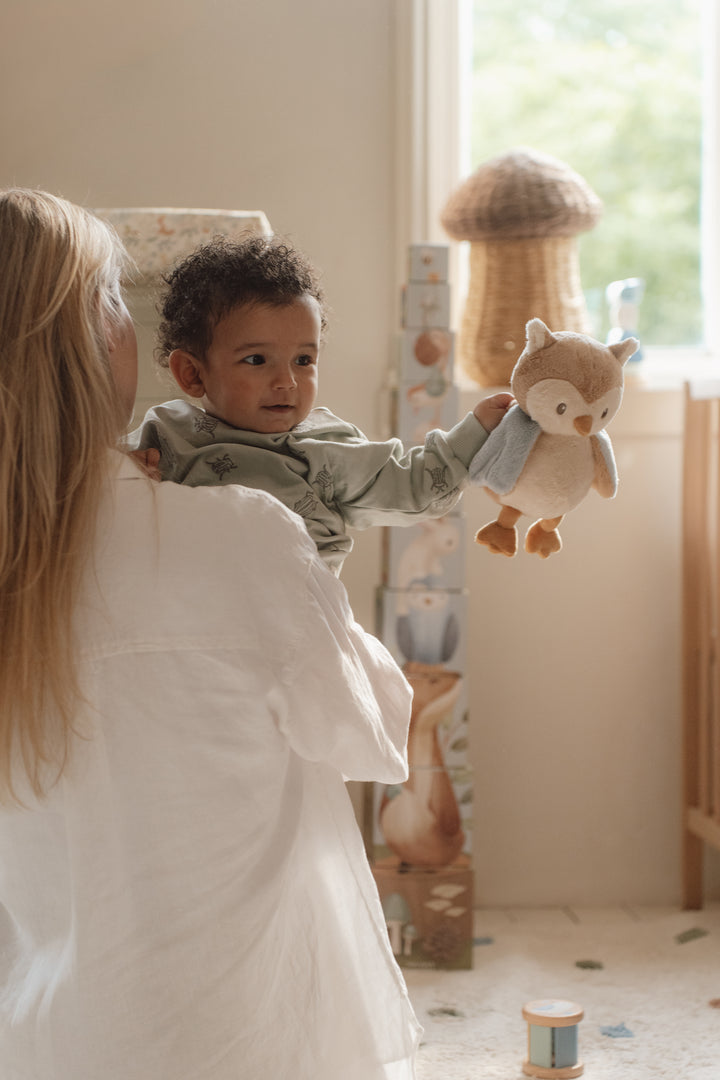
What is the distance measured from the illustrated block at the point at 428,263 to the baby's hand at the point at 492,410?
40.2 inches

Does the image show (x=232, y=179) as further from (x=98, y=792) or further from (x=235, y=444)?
(x=98, y=792)

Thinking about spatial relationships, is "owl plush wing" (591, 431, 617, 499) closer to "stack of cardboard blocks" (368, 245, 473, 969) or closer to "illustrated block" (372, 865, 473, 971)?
"stack of cardboard blocks" (368, 245, 473, 969)

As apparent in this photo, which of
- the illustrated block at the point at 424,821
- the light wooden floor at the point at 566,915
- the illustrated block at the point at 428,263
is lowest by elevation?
the light wooden floor at the point at 566,915

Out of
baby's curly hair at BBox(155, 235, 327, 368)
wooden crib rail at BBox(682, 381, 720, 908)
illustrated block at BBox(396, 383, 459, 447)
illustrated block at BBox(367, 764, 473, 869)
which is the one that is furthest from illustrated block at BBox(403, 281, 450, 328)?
baby's curly hair at BBox(155, 235, 327, 368)

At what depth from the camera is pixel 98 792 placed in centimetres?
83

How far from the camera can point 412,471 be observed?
3.31ft

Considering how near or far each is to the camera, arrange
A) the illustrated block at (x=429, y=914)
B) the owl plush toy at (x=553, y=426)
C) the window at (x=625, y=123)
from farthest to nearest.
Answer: the window at (x=625, y=123) < the illustrated block at (x=429, y=914) < the owl plush toy at (x=553, y=426)

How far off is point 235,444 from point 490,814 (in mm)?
1510

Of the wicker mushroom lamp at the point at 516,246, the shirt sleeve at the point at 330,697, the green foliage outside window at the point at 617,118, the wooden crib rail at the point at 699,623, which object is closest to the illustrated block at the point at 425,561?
the wicker mushroom lamp at the point at 516,246

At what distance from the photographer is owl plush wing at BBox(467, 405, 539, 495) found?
0.95m

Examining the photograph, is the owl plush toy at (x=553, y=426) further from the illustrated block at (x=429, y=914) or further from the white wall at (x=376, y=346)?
→ the white wall at (x=376, y=346)

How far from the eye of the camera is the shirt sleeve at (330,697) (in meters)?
0.86

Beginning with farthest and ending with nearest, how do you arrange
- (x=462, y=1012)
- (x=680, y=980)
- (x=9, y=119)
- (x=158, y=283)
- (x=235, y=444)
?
(x=9, y=119) → (x=680, y=980) → (x=462, y=1012) → (x=158, y=283) → (x=235, y=444)

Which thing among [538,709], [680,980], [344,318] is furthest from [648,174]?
[680,980]
